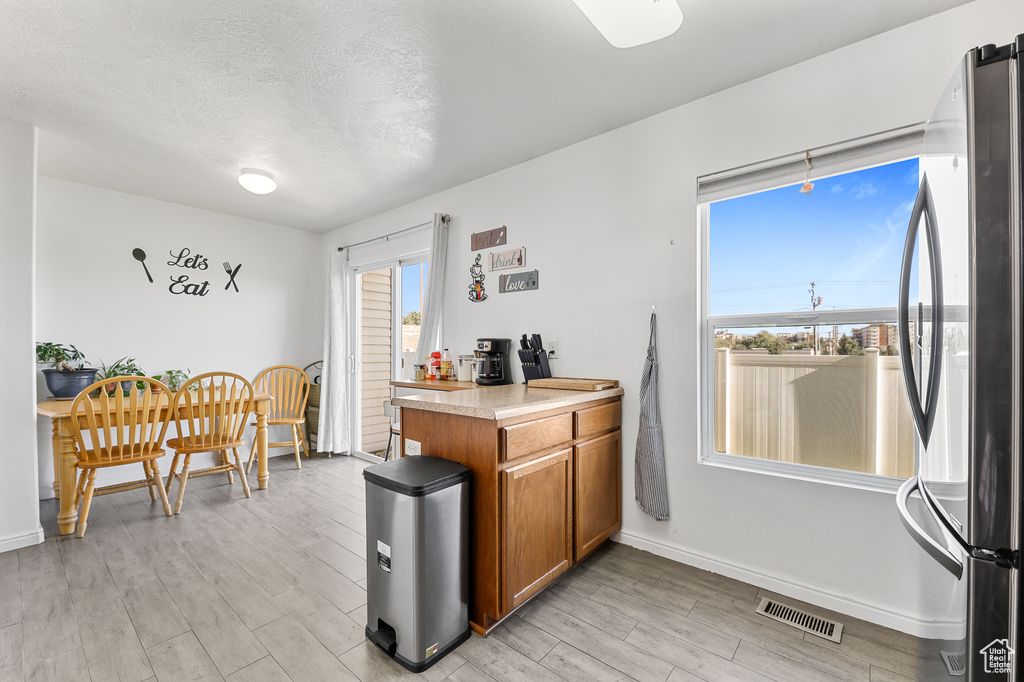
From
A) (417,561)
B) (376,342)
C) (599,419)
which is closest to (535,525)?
(417,561)

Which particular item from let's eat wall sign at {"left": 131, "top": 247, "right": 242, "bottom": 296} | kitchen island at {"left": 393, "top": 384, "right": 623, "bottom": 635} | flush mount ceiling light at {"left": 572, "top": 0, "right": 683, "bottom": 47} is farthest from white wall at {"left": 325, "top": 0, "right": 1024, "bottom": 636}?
let's eat wall sign at {"left": 131, "top": 247, "right": 242, "bottom": 296}

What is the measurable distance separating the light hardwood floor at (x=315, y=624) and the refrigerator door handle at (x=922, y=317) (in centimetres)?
109

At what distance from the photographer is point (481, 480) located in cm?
179

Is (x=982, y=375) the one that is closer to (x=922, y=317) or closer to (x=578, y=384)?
(x=922, y=317)

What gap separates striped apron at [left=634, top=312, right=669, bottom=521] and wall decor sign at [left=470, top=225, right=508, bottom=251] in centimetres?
128

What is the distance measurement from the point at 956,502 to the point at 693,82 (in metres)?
2.08

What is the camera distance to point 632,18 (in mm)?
1442

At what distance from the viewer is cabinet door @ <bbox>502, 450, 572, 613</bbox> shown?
1.77 metres

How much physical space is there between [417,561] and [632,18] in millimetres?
2012

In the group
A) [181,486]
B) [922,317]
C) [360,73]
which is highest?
[360,73]

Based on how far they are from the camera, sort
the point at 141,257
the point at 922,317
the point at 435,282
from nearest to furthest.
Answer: the point at 922,317, the point at 435,282, the point at 141,257

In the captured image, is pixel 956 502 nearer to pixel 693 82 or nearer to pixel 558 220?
pixel 693 82

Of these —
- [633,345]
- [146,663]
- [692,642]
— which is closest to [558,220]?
[633,345]

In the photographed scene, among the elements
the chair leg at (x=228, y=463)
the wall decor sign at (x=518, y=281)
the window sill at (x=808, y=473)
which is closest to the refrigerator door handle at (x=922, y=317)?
the window sill at (x=808, y=473)
